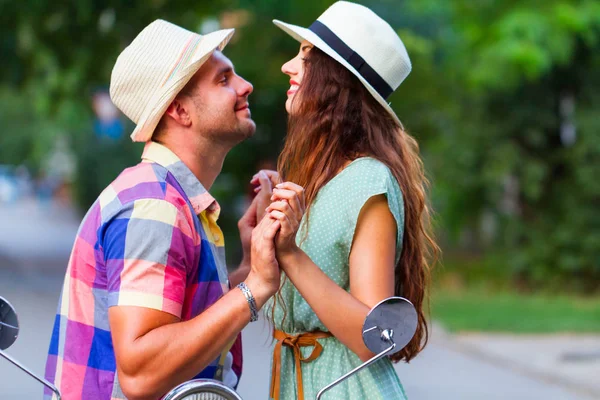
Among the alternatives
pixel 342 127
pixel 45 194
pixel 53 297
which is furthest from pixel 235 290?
pixel 45 194

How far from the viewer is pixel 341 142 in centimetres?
249

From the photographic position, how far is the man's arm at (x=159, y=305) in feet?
6.51

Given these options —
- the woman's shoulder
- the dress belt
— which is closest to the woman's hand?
the woman's shoulder

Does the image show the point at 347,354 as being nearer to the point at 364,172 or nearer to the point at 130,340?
the point at 364,172

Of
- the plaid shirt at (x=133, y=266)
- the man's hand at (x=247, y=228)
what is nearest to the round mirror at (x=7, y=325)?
the plaid shirt at (x=133, y=266)

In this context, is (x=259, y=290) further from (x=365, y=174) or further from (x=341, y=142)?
(x=341, y=142)

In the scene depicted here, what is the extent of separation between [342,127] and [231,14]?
1161cm

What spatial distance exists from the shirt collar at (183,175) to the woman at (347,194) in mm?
249

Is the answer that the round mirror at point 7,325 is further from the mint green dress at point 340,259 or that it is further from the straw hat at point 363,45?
the straw hat at point 363,45

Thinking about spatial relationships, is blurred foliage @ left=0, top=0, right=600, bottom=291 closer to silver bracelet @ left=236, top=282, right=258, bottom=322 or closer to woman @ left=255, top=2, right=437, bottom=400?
woman @ left=255, top=2, right=437, bottom=400

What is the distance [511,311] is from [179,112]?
9.95m

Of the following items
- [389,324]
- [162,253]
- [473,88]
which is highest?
[473,88]

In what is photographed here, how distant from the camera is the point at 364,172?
7.86 ft

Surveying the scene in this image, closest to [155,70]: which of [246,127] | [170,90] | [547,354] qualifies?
[170,90]
